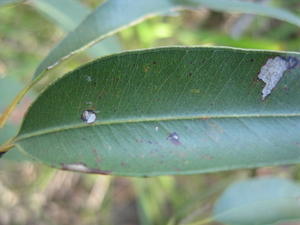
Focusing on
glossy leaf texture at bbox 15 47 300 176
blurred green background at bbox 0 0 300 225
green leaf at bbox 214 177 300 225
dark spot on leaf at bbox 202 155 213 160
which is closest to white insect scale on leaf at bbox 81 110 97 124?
glossy leaf texture at bbox 15 47 300 176

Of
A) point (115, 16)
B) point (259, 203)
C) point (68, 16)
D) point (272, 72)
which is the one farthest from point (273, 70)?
point (68, 16)

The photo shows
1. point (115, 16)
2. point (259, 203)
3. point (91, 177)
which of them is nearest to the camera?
point (115, 16)

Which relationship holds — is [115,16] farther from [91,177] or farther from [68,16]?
[91,177]

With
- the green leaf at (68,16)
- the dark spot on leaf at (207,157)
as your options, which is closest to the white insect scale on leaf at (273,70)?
the dark spot on leaf at (207,157)

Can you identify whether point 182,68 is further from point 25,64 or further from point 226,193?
point 25,64

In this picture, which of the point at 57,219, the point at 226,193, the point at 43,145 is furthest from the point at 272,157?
the point at 57,219

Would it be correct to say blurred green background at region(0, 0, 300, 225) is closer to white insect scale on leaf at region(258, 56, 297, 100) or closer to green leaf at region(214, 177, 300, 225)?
green leaf at region(214, 177, 300, 225)

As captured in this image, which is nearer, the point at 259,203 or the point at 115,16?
the point at 115,16
